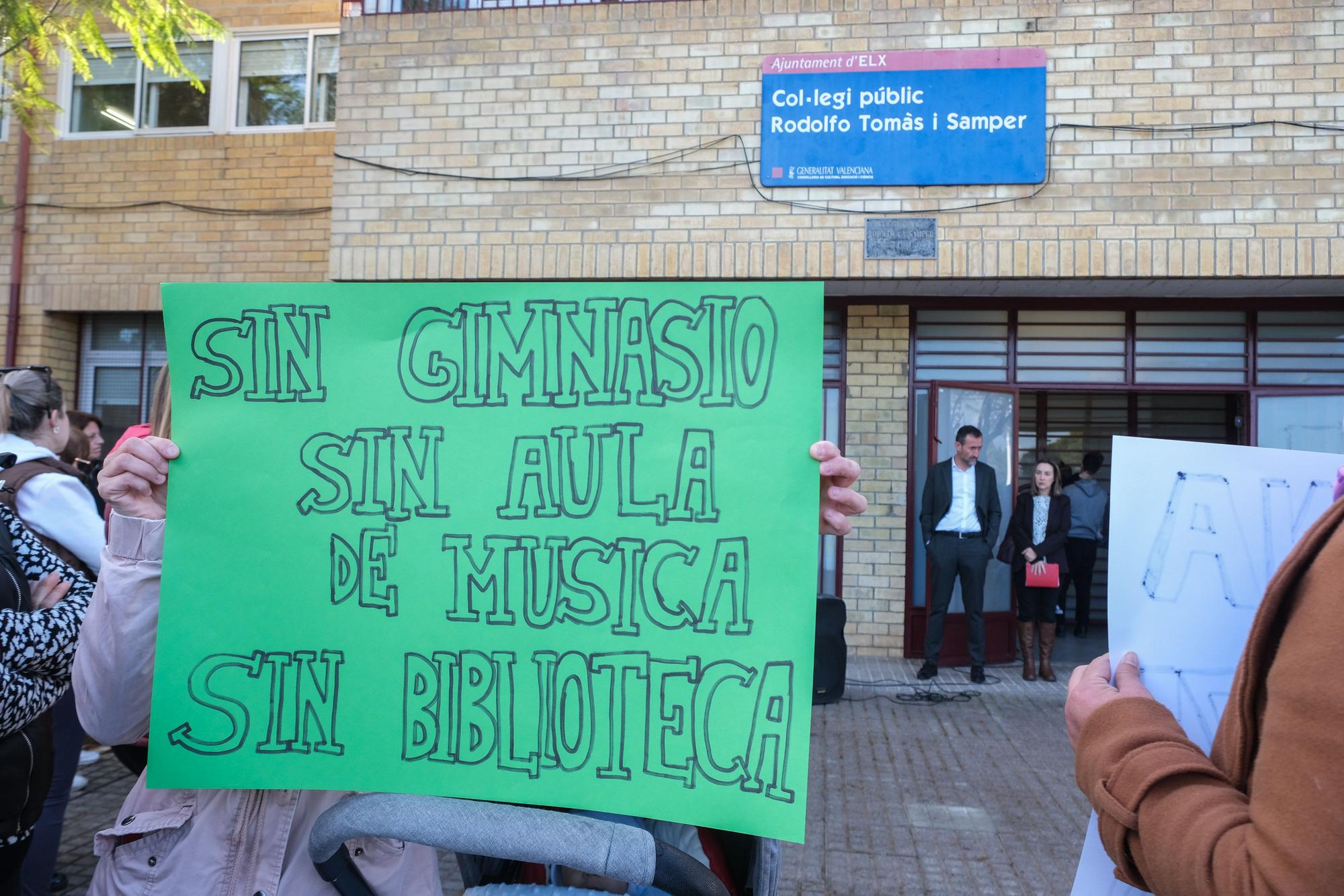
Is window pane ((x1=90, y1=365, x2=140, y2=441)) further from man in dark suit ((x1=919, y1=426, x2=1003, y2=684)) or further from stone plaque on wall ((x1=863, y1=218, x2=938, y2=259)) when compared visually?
man in dark suit ((x1=919, y1=426, x2=1003, y2=684))

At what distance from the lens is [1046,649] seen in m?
7.56

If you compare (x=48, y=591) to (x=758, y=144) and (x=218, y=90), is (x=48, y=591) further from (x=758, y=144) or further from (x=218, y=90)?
(x=218, y=90)

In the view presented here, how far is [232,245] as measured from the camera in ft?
28.3

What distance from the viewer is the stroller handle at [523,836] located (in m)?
1.35

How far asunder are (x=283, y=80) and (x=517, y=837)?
30.5ft

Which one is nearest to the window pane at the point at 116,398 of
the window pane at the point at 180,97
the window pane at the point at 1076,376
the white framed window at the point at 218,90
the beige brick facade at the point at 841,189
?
the white framed window at the point at 218,90

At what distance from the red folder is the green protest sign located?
6.35 m

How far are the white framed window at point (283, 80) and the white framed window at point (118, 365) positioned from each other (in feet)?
7.45

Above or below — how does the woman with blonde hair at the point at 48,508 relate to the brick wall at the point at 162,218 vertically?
below

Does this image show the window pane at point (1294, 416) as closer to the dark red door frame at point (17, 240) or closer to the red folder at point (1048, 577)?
the red folder at point (1048, 577)

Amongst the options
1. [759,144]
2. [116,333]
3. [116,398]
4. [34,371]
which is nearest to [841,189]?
[759,144]

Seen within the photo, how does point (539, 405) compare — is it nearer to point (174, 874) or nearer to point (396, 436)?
point (396, 436)

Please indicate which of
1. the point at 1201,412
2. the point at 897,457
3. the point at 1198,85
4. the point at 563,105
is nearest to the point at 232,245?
the point at 563,105

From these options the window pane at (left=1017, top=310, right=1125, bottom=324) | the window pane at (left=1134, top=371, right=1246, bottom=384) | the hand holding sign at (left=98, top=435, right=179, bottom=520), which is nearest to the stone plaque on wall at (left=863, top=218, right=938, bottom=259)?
the window pane at (left=1017, top=310, right=1125, bottom=324)
